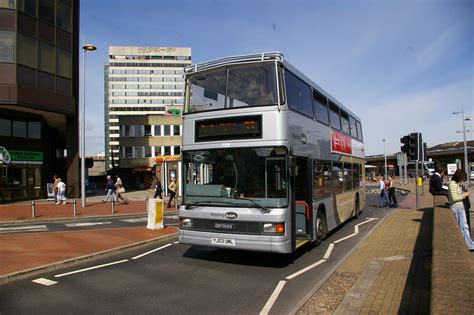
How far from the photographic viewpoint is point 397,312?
493 cm

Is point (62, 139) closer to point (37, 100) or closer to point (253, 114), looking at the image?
point (37, 100)

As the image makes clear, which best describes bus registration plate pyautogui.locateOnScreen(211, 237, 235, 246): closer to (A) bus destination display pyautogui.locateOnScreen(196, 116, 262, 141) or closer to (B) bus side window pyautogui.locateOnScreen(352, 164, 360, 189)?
(A) bus destination display pyautogui.locateOnScreen(196, 116, 262, 141)

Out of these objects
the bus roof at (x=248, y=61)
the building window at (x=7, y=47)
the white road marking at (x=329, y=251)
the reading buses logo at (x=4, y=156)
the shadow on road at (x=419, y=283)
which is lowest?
the white road marking at (x=329, y=251)

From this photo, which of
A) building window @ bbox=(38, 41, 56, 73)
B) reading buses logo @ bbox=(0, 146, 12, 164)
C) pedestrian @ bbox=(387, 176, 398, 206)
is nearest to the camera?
pedestrian @ bbox=(387, 176, 398, 206)

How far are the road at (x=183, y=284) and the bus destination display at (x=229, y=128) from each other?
262 centimetres

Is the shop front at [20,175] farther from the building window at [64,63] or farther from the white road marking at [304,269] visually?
the white road marking at [304,269]

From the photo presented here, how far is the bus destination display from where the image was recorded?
763 cm

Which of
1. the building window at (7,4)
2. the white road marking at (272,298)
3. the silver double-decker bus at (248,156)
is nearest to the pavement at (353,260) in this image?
the white road marking at (272,298)

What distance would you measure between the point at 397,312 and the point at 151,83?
130 metres

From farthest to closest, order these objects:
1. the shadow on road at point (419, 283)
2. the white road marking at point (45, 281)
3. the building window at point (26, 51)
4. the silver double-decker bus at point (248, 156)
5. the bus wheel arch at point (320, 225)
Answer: the building window at point (26, 51)
the bus wheel arch at point (320, 225)
the silver double-decker bus at point (248, 156)
the white road marking at point (45, 281)
the shadow on road at point (419, 283)

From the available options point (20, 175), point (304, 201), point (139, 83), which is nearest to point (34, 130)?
point (20, 175)

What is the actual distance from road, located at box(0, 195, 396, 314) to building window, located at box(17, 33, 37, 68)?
22.4 metres

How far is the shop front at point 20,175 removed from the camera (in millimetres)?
27547

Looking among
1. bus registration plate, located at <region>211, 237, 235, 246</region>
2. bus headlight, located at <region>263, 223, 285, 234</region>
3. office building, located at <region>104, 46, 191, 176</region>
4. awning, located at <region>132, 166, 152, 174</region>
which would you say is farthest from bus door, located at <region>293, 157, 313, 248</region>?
office building, located at <region>104, 46, 191, 176</region>
